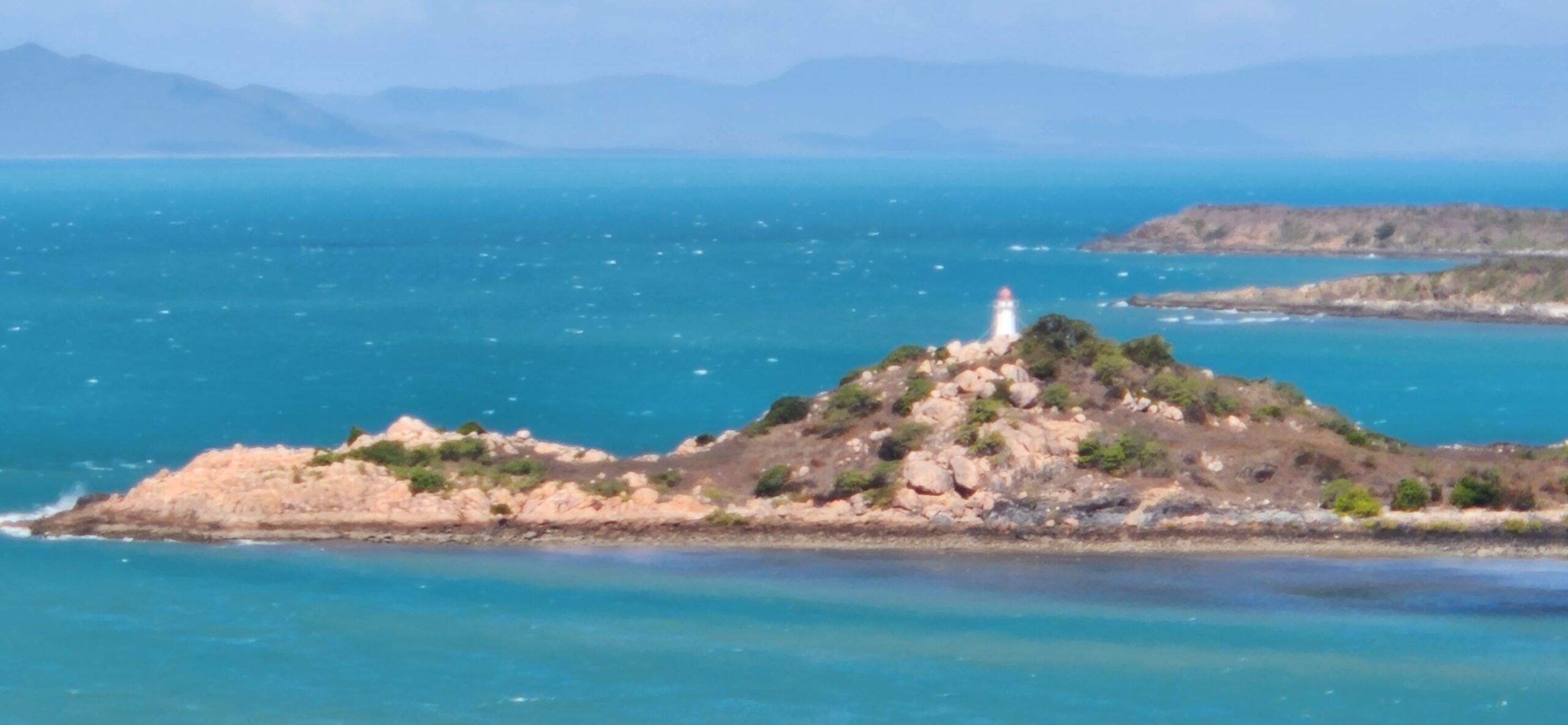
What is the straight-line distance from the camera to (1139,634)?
35906 millimetres

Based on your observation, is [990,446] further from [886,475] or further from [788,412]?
[788,412]

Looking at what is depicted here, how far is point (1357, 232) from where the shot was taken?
129125 millimetres

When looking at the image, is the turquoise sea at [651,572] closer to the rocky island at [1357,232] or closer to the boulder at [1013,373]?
the boulder at [1013,373]

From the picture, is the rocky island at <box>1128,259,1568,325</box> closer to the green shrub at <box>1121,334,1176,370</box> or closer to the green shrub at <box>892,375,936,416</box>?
the green shrub at <box>1121,334,1176,370</box>

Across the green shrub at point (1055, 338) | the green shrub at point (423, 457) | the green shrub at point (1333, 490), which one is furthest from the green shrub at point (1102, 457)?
the green shrub at point (423, 457)

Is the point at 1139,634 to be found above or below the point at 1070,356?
below

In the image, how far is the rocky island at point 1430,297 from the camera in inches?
3492

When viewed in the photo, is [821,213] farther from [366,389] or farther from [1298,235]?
[366,389]

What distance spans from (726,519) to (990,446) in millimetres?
5324

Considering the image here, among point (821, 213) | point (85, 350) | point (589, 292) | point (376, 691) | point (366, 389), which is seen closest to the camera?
point (376, 691)

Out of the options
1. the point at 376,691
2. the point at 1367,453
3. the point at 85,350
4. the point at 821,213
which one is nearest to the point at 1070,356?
the point at 1367,453

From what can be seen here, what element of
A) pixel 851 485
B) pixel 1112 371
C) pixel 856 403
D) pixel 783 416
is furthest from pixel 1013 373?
pixel 783 416

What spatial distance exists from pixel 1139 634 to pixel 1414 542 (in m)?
7.80

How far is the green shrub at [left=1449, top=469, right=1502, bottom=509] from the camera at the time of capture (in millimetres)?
41812
